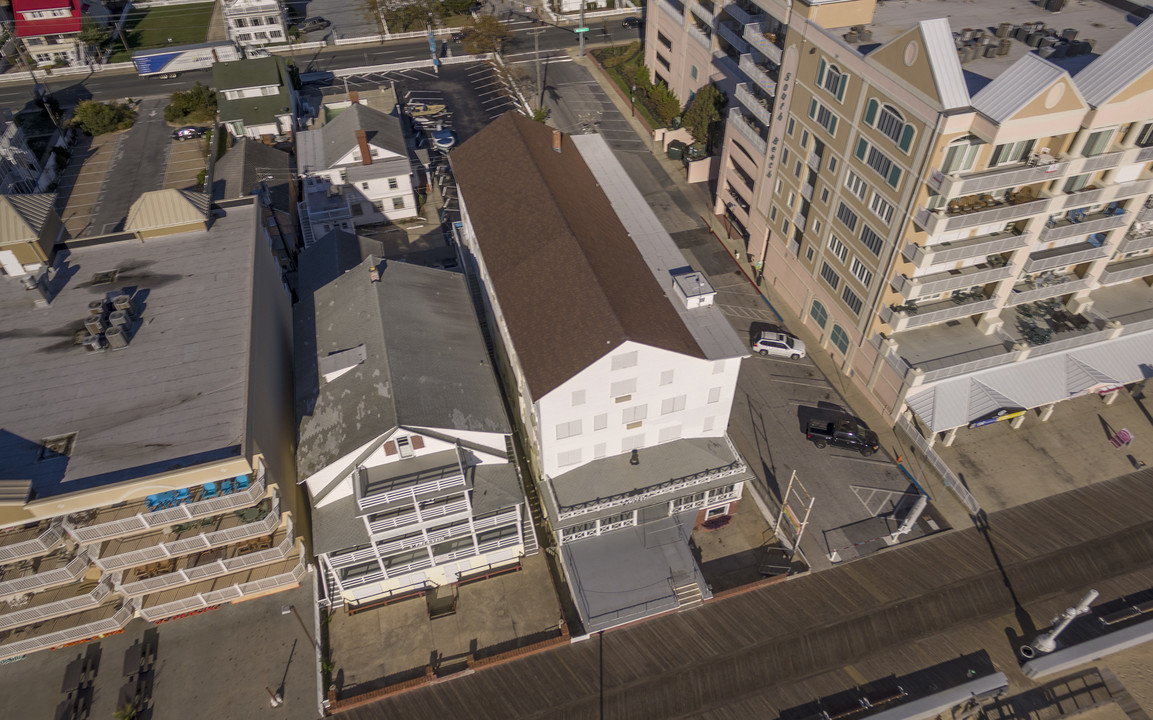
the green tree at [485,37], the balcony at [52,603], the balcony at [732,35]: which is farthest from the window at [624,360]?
the green tree at [485,37]

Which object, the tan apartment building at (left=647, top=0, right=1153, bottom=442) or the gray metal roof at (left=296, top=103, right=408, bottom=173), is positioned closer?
the tan apartment building at (left=647, top=0, right=1153, bottom=442)

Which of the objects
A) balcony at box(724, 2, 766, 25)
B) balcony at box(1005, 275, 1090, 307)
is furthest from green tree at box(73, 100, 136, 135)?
balcony at box(1005, 275, 1090, 307)

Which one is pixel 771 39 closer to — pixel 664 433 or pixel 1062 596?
pixel 664 433

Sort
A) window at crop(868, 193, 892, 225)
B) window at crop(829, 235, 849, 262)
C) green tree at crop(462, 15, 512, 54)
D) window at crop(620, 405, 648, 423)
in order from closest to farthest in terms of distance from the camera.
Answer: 1. window at crop(620, 405, 648, 423)
2. window at crop(868, 193, 892, 225)
3. window at crop(829, 235, 849, 262)
4. green tree at crop(462, 15, 512, 54)

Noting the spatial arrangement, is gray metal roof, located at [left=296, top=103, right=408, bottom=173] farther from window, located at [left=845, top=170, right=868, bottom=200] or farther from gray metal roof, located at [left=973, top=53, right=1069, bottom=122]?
gray metal roof, located at [left=973, top=53, right=1069, bottom=122]

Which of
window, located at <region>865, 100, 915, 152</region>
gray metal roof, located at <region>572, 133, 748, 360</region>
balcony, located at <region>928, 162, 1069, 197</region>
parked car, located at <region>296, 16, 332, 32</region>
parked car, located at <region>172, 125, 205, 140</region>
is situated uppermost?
window, located at <region>865, 100, 915, 152</region>
